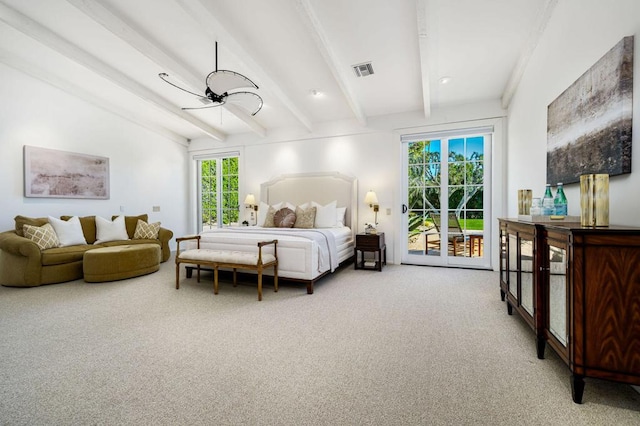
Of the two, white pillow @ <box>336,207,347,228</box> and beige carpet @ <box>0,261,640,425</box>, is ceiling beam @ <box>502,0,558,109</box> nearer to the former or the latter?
beige carpet @ <box>0,261,640,425</box>

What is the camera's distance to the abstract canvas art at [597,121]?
5.62 ft

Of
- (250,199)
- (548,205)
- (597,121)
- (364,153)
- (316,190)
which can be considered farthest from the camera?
(250,199)

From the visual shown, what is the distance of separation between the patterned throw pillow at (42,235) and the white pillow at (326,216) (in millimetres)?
3972

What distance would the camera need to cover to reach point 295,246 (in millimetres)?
3537

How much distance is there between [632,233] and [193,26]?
4267 millimetres

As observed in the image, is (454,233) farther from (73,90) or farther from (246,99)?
(73,90)

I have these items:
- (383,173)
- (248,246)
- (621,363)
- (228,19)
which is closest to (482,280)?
(383,173)

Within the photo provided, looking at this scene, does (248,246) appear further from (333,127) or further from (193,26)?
(333,127)

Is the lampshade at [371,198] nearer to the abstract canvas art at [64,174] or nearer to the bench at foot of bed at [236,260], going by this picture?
the bench at foot of bed at [236,260]

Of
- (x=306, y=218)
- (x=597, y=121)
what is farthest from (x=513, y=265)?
(x=306, y=218)

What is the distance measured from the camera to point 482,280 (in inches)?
159

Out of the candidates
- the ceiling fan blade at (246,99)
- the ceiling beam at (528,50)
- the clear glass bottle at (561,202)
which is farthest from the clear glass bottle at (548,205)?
the ceiling fan blade at (246,99)

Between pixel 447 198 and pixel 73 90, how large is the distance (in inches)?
267

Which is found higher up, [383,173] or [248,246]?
[383,173]
